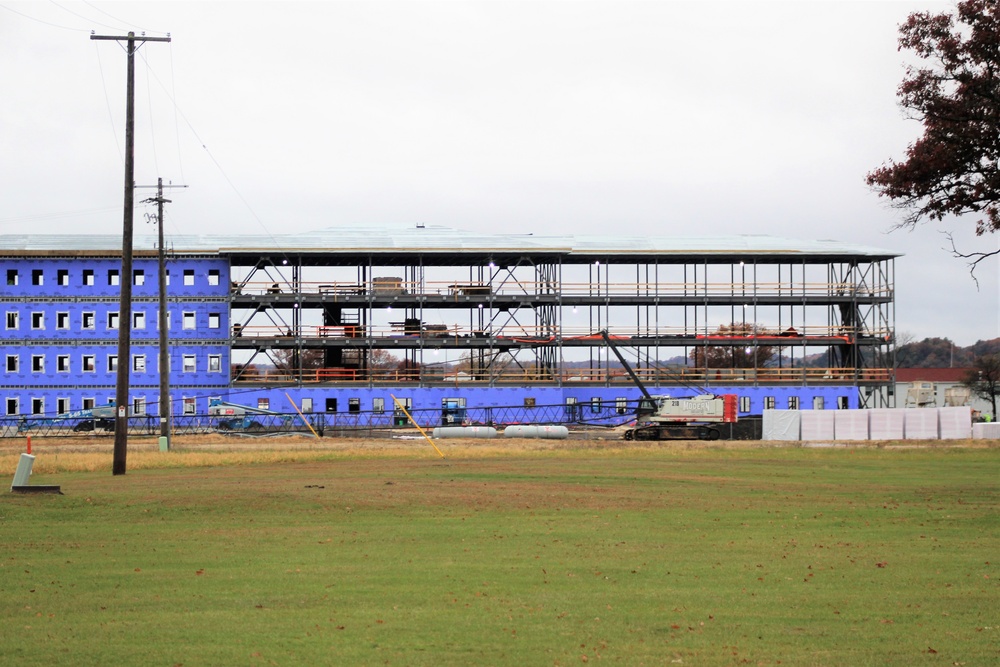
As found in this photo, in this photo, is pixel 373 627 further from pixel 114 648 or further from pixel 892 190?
pixel 892 190

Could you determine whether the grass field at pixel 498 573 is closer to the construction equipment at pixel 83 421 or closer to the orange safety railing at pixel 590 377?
the construction equipment at pixel 83 421

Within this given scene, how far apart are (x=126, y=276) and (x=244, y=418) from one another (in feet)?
116

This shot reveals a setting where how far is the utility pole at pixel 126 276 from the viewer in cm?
3080

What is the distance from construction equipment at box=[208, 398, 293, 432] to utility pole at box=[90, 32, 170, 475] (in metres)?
30.9

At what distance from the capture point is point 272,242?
72.0 meters

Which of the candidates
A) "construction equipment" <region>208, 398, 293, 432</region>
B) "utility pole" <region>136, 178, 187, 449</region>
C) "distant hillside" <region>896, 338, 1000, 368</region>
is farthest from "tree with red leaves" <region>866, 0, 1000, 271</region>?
"distant hillside" <region>896, 338, 1000, 368</region>

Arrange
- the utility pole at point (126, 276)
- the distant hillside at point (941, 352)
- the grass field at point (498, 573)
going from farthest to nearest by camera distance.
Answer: the distant hillside at point (941, 352)
the utility pole at point (126, 276)
the grass field at point (498, 573)

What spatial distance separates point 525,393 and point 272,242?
748 inches

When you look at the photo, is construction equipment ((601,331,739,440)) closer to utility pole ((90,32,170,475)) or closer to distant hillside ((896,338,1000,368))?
utility pole ((90,32,170,475))

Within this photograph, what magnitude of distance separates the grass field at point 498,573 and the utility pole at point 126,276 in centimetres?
325

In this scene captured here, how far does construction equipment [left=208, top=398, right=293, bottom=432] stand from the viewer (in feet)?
212

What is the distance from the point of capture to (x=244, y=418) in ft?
216

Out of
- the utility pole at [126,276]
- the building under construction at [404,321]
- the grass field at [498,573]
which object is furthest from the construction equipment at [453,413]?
the grass field at [498,573]

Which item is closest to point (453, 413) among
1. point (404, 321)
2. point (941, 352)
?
point (404, 321)
